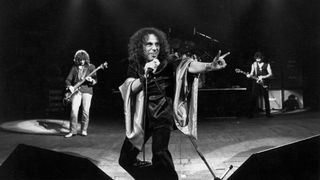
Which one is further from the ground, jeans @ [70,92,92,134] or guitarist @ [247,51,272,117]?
guitarist @ [247,51,272,117]

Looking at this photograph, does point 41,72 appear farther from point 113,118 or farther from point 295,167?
point 295,167

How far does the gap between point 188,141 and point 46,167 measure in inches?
60.1

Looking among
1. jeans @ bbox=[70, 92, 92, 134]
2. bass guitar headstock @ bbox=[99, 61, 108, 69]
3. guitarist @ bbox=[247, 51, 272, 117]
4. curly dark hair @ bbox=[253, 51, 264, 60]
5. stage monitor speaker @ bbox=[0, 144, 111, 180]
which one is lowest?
stage monitor speaker @ bbox=[0, 144, 111, 180]

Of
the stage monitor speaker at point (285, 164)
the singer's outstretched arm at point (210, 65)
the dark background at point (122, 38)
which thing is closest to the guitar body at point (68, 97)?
the dark background at point (122, 38)

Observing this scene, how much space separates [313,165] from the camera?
338 centimetres

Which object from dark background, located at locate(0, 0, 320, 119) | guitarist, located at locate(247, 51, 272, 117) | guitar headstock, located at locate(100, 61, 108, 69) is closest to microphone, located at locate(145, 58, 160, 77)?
dark background, located at locate(0, 0, 320, 119)

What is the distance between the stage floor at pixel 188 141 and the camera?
140 inches

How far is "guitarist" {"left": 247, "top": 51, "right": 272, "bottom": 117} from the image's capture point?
12.4 ft

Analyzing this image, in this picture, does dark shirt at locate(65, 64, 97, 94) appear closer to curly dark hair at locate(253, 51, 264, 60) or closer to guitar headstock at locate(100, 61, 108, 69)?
guitar headstock at locate(100, 61, 108, 69)

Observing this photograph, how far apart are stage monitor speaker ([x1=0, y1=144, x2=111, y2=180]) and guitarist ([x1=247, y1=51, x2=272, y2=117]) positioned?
6.07ft

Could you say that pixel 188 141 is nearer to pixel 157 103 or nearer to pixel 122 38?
pixel 157 103

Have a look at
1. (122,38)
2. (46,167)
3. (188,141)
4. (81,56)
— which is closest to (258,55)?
(188,141)

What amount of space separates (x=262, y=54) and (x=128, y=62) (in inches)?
58.2

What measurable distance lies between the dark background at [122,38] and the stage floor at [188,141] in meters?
0.17
